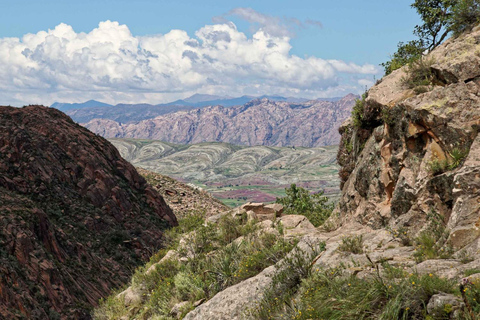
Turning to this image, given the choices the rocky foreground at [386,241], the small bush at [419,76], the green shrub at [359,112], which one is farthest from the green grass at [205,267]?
the small bush at [419,76]

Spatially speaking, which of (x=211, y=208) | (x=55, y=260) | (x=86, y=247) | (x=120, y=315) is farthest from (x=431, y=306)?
(x=211, y=208)

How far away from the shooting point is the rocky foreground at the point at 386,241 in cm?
848

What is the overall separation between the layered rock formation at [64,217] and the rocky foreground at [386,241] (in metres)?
22.7

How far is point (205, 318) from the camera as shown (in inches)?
487

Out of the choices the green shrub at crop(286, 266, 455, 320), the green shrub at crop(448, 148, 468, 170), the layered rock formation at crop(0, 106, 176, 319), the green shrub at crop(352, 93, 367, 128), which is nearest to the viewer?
the green shrub at crop(286, 266, 455, 320)

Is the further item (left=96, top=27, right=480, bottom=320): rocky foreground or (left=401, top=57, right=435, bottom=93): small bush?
(left=401, top=57, right=435, bottom=93): small bush

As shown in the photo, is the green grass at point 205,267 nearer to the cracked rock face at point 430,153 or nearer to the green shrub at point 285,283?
the green shrub at point 285,283

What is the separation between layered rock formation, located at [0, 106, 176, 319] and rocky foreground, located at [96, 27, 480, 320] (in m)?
22.7

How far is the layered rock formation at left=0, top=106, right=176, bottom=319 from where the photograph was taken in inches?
1495

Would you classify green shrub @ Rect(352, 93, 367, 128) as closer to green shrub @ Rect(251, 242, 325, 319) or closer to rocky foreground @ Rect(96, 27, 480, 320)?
rocky foreground @ Rect(96, 27, 480, 320)

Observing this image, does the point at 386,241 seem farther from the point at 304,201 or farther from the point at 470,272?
the point at 304,201

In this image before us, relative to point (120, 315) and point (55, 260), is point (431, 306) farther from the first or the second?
point (55, 260)

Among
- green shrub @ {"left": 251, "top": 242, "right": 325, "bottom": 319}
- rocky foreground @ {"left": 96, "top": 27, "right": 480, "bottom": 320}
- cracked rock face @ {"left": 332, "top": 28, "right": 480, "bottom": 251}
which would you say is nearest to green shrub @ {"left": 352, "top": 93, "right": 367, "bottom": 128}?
rocky foreground @ {"left": 96, "top": 27, "right": 480, "bottom": 320}

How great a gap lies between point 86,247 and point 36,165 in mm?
15049
